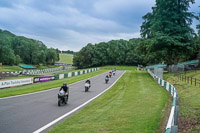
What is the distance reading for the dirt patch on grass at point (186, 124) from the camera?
802 cm

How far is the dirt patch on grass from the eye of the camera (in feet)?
26.3

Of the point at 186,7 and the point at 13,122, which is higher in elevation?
the point at 186,7

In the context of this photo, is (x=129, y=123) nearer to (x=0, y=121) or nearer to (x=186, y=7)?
(x=0, y=121)

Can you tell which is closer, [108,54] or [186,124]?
[186,124]

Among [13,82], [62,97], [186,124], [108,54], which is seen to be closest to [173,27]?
[13,82]

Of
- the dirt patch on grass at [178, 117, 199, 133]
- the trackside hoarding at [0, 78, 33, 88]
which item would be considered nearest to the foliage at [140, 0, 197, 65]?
the trackside hoarding at [0, 78, 33, 88]

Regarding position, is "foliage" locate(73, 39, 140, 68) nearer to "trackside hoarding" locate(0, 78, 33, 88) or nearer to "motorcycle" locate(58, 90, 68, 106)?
"trackside hoarding" locate(0, 78, 33, 88)

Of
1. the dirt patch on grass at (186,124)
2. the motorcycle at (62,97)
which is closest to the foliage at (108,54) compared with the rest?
the motorcycle at (62,97)

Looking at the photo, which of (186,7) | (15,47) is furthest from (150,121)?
(15,47)

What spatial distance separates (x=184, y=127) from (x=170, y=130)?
328 cm

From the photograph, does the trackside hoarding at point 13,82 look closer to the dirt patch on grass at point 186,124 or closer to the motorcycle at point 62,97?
the motorcycle at point 62,97

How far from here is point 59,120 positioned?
29.9ft

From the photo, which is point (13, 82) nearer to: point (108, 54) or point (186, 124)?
point (186, 124)

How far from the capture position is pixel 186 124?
882 cm
